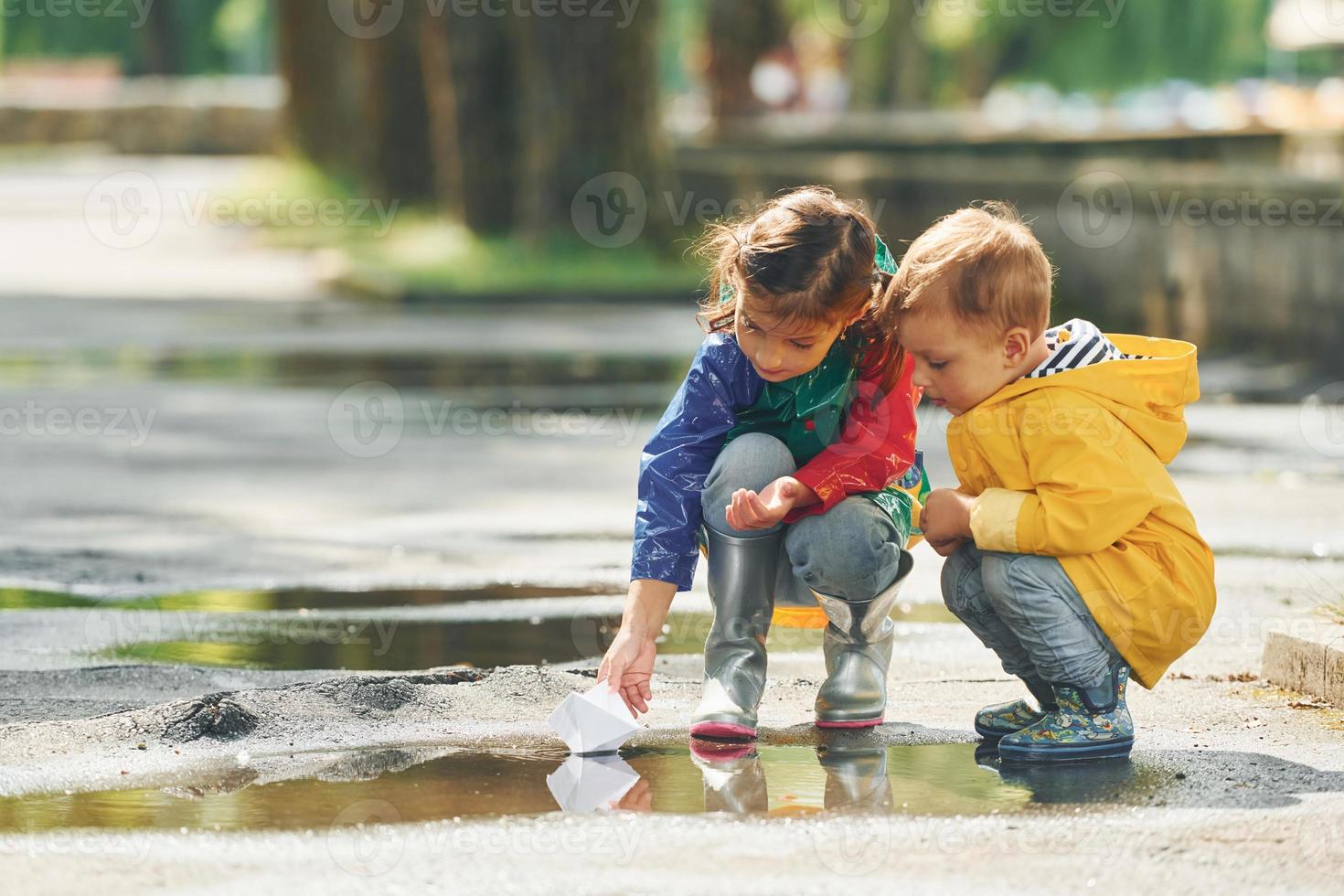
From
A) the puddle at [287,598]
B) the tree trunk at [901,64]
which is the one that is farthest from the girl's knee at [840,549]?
the tree trunk at [901,64]

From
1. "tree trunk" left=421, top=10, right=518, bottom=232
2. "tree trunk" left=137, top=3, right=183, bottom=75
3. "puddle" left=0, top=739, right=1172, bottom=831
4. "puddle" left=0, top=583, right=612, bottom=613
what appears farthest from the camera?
"tree trunk" left=137, top=3, right=183, bottom=75

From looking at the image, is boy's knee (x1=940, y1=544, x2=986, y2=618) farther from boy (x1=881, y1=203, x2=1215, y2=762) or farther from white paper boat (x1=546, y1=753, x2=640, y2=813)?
white paper boat (x1=546, y1=753, x2=640, y2=813)

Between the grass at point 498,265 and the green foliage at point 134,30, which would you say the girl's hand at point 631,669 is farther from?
the green foliage at point 134,30

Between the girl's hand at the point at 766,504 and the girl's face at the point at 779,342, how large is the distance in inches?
8.9

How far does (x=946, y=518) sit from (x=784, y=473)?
0.36 metres

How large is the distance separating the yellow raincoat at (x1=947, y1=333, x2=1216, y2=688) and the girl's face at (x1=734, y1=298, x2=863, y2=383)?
320mm

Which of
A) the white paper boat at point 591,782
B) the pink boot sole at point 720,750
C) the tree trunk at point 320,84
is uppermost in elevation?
the tree trunk at point 320,84

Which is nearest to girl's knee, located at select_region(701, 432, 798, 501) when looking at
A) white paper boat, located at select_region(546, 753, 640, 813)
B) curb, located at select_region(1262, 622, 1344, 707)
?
white paper boat, located at select_region(546, 753, 640, 813)

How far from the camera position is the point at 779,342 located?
4.08 metres

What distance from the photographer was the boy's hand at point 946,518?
4.02 meters

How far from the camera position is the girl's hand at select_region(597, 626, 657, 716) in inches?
160

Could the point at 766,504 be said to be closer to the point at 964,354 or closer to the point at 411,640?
the point at 964,354

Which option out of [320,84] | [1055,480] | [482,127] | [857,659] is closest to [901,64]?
[320,84]

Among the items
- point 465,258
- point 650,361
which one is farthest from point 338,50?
point 650,361
